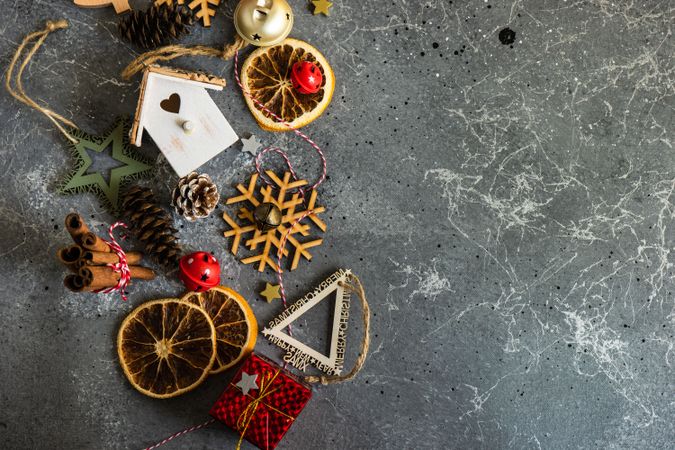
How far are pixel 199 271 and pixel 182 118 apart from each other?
423mm

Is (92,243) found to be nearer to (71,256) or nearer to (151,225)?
(71,256)

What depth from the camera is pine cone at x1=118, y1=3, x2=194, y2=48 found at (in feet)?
4.74

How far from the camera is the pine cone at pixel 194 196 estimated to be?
1.48 meters

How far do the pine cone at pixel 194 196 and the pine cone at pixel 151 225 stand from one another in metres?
0.06

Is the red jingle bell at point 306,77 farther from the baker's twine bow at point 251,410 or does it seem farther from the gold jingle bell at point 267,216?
the baker's twine bow at point 251,410

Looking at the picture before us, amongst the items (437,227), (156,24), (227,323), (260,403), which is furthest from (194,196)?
(437,227)

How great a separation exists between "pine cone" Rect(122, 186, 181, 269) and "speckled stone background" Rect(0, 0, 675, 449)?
7cm

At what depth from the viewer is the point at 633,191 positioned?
1614 mm

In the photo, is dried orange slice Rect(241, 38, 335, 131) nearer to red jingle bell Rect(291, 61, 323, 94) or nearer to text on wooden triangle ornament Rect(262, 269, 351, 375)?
red jingle bell Rect(291, 61, 323, 94)

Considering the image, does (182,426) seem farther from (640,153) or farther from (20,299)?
(640,153)

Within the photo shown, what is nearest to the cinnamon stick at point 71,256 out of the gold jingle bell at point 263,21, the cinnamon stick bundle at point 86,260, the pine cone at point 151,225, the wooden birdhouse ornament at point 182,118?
the cinnamon stick bundle at point 86,260

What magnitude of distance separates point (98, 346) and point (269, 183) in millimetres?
679

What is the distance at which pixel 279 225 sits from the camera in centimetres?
154

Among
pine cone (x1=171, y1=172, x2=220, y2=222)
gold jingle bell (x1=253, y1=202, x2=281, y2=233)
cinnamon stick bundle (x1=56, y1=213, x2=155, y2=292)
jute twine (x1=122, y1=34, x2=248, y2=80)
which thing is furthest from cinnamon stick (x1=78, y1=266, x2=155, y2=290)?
jute twine (x1=122, y1=34, x2=248, y2=80)
